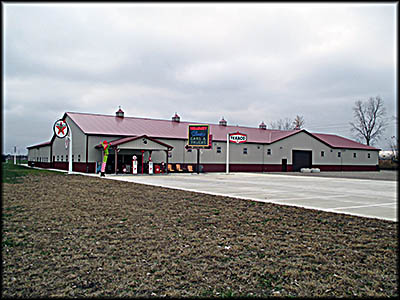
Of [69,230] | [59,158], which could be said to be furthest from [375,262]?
[59,158]

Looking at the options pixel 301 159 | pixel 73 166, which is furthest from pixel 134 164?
pixel 301 159

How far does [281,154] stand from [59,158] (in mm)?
26588

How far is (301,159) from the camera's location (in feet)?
153

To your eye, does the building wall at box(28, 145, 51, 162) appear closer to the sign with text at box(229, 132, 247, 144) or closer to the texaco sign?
the texaco sign

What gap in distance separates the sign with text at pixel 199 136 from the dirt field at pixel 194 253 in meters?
25.0

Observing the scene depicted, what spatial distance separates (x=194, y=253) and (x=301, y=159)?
1702 inches

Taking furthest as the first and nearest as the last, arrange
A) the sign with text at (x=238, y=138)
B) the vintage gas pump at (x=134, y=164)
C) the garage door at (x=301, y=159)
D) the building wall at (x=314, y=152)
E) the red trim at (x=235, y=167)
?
the garage door at (x=301, y=159), the building wall at (x=314, y=152), the sign with text at (x=238, y=138), the red trim at (x=235, y=167), the vintage gas pump at (x=134, y=164)

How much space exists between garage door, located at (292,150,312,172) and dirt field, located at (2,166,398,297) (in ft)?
125

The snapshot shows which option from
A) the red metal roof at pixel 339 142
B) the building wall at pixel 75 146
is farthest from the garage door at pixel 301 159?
the building wall at pixel 75 146

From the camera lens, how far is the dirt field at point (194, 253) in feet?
13.4

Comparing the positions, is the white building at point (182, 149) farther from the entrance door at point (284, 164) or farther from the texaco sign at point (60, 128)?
the texaco sign at point (60, 128)

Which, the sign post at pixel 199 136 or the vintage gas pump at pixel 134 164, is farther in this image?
the sign post at pixel 199 136

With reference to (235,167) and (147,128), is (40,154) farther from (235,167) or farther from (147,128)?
(235,167)

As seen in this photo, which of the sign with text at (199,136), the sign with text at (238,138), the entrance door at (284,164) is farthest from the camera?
the entrance door at (284,164)
